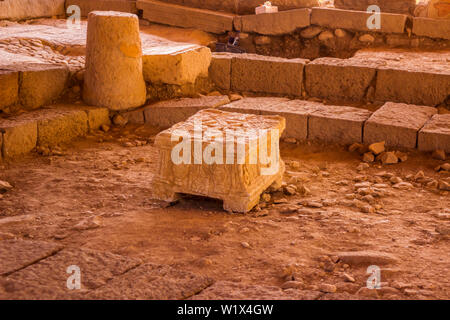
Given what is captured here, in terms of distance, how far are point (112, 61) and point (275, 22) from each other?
424cm

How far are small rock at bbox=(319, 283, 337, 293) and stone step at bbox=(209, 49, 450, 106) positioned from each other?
4673 mm

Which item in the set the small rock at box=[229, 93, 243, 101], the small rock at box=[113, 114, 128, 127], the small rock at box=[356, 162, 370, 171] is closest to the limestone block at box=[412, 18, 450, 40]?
the small rock at box=[229, 93, 243, 101]

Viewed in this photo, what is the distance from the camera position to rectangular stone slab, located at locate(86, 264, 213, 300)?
3164mm

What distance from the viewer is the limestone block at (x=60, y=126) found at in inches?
262

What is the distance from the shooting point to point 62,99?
7559 millimetres

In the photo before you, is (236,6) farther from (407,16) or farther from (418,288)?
(418,288)

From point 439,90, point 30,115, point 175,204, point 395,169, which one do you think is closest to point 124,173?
point 175,204

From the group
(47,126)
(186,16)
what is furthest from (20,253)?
(186,16)

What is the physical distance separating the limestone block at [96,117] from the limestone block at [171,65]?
83 cm

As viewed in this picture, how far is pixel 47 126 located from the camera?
263 inches

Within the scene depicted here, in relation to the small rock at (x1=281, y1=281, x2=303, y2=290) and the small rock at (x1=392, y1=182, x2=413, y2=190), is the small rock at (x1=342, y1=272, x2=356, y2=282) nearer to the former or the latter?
the small rock at (x1=281, y1=281, x2=303, y2=290)

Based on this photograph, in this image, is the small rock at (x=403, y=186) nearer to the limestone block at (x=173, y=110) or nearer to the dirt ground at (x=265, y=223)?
the dirt ground at (x=265, y=223)

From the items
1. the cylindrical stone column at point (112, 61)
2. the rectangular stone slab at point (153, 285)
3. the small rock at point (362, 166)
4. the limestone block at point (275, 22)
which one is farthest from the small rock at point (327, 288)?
the limestone block at point (275, 22)

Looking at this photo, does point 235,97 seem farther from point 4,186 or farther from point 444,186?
point 4,186
